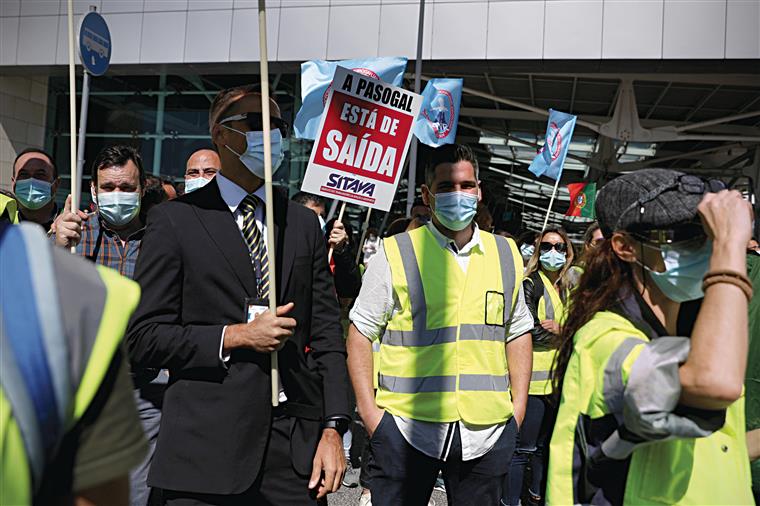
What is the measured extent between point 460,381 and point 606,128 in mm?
14070

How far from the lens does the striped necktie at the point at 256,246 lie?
2635mm

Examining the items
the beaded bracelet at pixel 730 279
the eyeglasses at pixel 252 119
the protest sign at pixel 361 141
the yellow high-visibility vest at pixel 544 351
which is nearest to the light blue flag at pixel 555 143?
the yellow high-visibility vest at pixel 544 351

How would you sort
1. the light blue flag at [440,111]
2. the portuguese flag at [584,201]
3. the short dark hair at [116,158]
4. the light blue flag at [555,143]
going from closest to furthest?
the short dark hair at [116,158]
the light blue flag at [440,111]
the light blue flag at [555,143]
the portuguese flag at [584,201]

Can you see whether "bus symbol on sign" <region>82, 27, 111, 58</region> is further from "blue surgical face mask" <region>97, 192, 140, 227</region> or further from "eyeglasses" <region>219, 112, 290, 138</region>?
"eyeglasses" <region>219, 112, 290, 138</region>

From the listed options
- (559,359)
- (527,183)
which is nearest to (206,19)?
(559,359)

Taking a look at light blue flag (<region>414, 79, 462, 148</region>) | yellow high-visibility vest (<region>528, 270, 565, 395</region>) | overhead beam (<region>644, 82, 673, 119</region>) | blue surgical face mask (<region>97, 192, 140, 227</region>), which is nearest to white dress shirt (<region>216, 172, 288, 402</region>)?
blue surgical face mask (<region>97, 192, 140, 227</region>)

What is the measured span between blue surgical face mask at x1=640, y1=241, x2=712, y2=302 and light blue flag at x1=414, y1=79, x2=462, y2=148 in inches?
252

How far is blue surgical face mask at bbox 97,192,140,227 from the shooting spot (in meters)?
4.19

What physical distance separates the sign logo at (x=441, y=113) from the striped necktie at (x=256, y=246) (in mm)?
5716

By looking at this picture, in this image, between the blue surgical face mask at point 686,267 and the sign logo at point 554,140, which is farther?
the sign logo at point 554,140

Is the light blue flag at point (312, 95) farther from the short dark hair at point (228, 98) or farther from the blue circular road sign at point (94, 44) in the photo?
the short dark hair at point (228, 98)

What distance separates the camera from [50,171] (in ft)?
17.0

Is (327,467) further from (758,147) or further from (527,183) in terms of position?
(527,183)

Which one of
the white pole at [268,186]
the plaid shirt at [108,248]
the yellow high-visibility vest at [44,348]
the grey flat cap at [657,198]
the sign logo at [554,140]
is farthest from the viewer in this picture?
the sign logo at [554,140]
